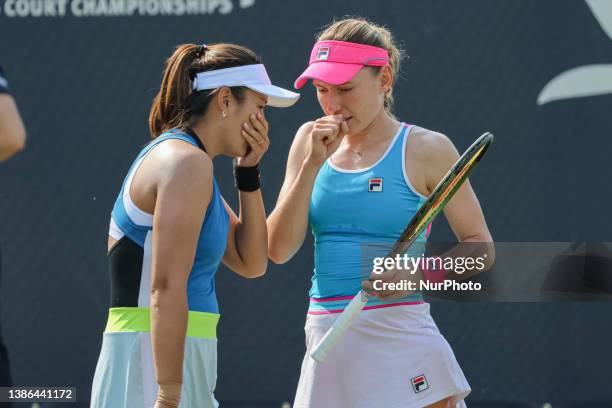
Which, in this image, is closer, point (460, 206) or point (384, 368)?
point (384, 368)

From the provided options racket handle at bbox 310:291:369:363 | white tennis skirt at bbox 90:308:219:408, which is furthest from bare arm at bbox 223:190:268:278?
white tennis skirt at bbox 90:308:219:408

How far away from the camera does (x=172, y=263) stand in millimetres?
2195

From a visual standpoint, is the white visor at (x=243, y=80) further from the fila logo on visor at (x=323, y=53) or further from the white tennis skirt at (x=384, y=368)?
the white tennis skirt at (x=384, y=368)

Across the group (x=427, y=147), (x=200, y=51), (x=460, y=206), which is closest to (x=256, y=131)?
(x=200, y=51)

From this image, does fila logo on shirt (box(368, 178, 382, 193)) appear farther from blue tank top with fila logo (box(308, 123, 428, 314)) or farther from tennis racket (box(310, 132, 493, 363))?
tennis racket (box(310, 132, 493, 363))

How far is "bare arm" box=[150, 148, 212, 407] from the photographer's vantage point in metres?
2.19

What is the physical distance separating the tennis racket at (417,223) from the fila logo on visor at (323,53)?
48cm

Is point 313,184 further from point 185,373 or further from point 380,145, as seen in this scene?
point 185,373

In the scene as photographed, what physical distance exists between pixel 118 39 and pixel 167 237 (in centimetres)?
254

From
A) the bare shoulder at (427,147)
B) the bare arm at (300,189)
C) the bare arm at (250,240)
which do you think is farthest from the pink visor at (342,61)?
the bare arm at (250,240)

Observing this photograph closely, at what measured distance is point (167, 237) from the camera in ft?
7.17

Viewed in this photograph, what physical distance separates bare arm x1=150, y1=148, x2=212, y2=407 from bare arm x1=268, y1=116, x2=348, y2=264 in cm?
47

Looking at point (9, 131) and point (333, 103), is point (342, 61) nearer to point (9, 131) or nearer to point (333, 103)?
point (333, 103)

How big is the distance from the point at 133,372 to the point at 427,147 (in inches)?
38.3
